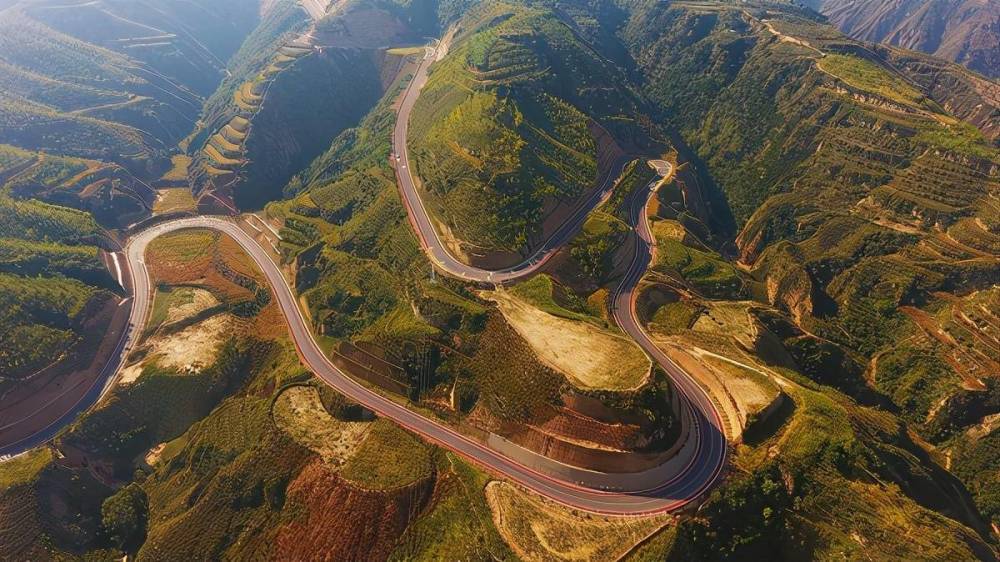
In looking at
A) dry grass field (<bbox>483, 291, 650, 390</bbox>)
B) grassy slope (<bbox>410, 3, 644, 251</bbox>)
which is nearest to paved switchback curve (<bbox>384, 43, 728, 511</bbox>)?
grassy slope (<bbox>410, 3, 644, 251</bbox>)

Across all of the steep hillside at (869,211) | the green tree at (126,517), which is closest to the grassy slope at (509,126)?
the steep hillside at (869,211)

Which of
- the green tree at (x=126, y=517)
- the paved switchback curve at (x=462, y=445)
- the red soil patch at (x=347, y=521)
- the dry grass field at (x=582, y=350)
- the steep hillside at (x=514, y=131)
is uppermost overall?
the steep hillside at (x=514, y=131)

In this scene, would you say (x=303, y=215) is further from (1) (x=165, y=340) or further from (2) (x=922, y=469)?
(2) (x=922, y=469)

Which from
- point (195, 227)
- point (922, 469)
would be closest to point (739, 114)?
point (922, 469)

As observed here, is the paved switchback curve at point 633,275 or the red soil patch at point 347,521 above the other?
the paved switchback curve at point 633,275

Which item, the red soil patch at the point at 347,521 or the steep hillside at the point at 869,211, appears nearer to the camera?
the red soil patch at the point at 347,521

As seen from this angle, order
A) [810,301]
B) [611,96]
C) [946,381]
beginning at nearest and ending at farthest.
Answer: [946,381] → [810,301] → [611,96]

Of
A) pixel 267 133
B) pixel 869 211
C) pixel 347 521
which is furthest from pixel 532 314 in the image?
pixel 267 133

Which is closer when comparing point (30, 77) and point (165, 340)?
point (165, 340)

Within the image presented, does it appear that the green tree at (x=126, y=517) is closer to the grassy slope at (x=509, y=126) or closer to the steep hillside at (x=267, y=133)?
the grassy slope at (x=509, y=126)
